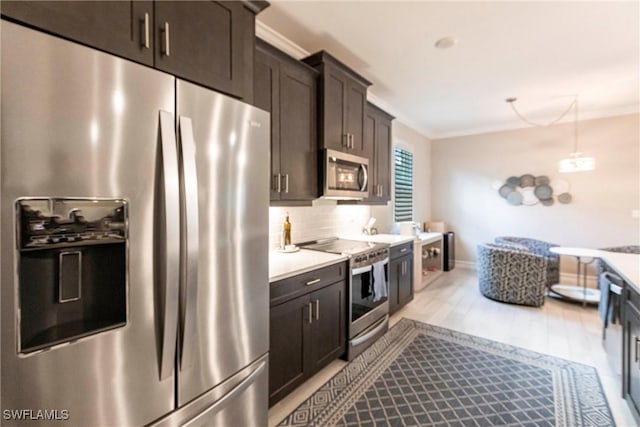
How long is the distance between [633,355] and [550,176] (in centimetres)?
441

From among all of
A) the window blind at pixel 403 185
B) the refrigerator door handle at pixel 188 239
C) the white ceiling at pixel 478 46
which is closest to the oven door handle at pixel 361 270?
the refrigerator door handle at pixel 188 239

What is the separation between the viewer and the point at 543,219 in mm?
5328

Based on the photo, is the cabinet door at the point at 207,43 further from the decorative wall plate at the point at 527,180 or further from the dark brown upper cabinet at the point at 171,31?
the decorative wall plate at the point at 527,180

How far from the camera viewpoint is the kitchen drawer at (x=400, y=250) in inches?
133

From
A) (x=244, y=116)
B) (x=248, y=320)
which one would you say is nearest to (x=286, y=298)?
(x=248, y=320)

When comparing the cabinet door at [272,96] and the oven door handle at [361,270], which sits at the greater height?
the cabinet door at [272,96]

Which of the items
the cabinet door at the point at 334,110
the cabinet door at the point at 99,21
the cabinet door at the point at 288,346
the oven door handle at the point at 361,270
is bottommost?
the cabinet door at the point at 288,346

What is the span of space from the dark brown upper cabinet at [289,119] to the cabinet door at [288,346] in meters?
0.84

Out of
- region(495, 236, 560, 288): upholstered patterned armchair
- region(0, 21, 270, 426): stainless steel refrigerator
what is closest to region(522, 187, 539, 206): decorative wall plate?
region(495, 236, 560, 288): upholstered patterned armchair

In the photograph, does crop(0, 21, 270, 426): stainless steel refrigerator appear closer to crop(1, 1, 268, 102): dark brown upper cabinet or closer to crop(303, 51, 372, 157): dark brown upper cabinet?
crop(1, 1, 268, 102): dark brown upper cabinet

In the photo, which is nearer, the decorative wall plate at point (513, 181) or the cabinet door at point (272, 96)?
the cabinet door at point (272, 96)

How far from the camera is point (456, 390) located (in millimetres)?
2207

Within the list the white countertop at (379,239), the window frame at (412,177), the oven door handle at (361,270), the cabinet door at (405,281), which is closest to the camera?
the oven door handle at (361,270)

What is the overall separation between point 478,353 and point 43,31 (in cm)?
355
